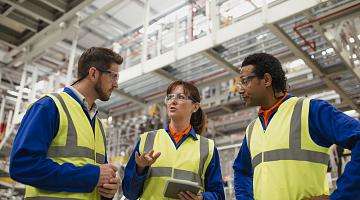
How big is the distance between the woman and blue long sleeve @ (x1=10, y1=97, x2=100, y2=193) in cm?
57

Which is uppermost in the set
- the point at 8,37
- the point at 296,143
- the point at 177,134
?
the point at 8,37

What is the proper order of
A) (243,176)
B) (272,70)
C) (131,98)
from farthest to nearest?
(131,98) → (243,176) → (272,70)

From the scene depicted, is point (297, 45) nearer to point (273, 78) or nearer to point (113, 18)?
point (273, 78)

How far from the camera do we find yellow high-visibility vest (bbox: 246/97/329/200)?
7.24ft

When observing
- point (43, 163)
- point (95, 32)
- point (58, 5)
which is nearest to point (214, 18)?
point (58, 5)

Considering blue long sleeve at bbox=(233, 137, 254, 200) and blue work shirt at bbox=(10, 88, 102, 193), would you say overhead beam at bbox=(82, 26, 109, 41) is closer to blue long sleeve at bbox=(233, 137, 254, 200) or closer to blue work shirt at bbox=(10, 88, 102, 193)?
blue long sleeve at bbox=(233, 137, 254, 200)

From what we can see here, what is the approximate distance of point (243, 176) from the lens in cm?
281

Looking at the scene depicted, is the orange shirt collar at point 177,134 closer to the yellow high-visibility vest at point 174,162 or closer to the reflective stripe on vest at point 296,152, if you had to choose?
the yellow high-visibility vest at point 174,162

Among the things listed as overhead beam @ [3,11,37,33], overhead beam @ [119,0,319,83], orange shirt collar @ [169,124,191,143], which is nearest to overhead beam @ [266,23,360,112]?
overhead beam @ [119,0,319,83]

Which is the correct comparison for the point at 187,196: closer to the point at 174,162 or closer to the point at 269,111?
the point at 174,162

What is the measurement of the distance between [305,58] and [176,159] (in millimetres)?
3585

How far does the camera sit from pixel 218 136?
11094 mm

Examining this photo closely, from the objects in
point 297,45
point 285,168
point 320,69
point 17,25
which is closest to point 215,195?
point 285,168

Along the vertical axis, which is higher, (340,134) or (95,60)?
(95,60)
